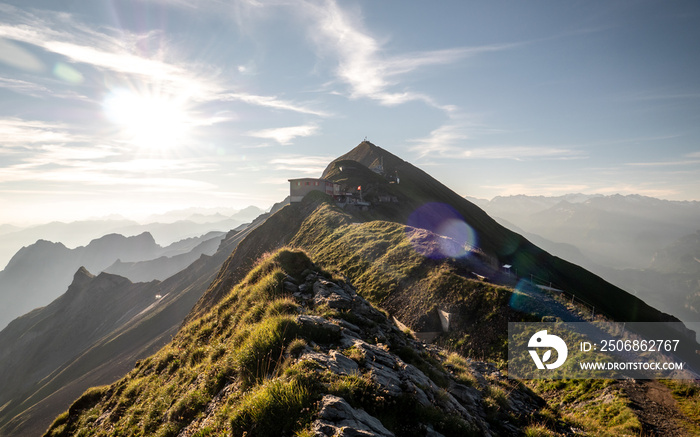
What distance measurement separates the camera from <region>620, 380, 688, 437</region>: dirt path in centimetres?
1232

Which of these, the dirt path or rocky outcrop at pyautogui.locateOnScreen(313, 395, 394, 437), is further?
the dirt path

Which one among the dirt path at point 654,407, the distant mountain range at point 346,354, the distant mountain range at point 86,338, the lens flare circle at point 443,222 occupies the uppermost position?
the lens flare circle at point 443,222

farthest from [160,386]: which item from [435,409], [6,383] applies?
[6,383]

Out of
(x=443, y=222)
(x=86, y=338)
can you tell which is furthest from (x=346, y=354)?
(x=86, y=338)

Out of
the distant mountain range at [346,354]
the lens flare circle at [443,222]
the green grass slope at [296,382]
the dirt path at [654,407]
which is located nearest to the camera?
the green grass slope at [296,382]

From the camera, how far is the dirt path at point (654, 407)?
40.4ft

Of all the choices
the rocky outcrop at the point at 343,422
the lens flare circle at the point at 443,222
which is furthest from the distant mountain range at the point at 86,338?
the rocky outcrop at the point at 343,422

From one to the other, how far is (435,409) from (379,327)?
521cm

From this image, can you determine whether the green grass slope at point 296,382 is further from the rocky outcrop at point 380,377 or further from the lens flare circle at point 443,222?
the lens flare circle at point 443,222

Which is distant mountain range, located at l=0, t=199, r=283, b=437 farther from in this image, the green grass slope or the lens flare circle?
the green grass slope

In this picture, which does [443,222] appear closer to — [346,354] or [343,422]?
[346,354]

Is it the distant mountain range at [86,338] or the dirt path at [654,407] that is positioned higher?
the dirt path at [654,407]

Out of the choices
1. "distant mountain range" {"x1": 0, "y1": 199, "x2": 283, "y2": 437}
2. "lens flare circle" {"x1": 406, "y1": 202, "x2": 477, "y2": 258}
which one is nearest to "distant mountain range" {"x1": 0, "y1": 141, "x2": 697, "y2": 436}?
"lens flare circle" {"x1": 406, "y1": 202, "x2": 477, "y2": 258}

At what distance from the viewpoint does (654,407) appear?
13633 millimetres
